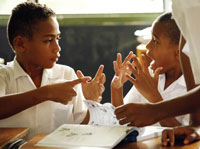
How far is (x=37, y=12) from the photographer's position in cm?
206

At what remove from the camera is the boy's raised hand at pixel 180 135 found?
136 centimetres

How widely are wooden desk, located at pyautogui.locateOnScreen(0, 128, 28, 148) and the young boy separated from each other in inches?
8.6

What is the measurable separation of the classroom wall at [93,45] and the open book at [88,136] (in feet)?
6.92

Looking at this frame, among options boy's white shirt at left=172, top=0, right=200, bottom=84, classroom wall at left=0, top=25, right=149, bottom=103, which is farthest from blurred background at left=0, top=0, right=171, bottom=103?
boy's white shirt at left=172, top=0, right=200, bottom=84

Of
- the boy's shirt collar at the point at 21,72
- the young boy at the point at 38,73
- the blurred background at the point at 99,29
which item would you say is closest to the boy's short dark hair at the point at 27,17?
the young boy at the point at 38,73

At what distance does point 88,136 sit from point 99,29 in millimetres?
2294

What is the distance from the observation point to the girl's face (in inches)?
83.7

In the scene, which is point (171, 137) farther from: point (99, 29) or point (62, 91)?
point (99, 29)

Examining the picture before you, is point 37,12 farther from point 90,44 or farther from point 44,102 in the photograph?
point 90,44

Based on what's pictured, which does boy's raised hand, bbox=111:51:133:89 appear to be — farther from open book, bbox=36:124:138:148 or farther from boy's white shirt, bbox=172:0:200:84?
boy's white shirt, bbox=172:0:200:84

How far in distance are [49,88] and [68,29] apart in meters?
1.90

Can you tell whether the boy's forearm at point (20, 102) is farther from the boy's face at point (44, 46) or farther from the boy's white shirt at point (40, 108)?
the boy's face at point (44, 46)

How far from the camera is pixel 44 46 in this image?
2.02m

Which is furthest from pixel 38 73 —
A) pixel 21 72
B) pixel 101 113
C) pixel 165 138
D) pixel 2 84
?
pixel 165 138
